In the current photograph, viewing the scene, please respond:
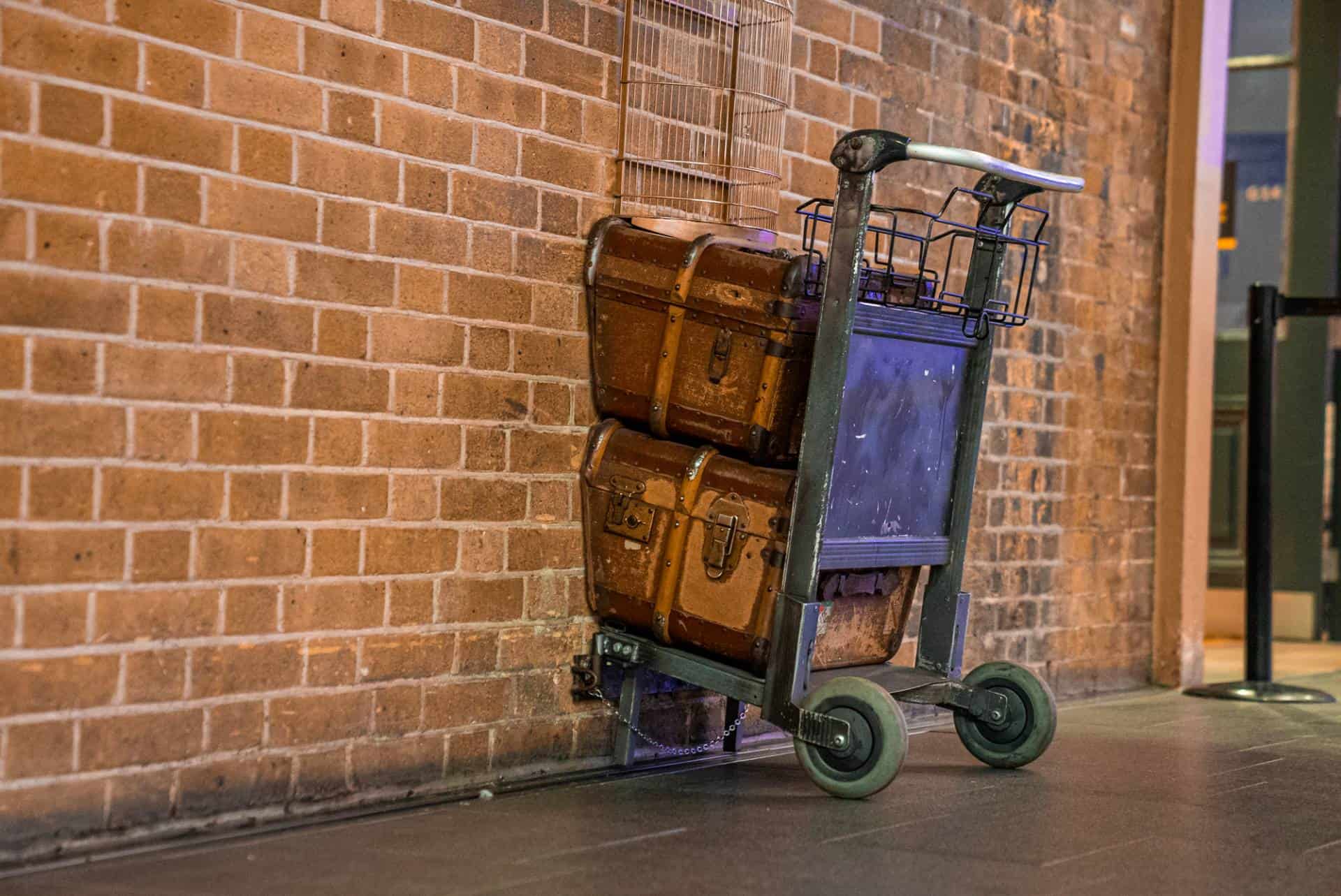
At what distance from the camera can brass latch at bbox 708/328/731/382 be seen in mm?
4348

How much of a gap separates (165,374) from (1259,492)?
15.7 ft

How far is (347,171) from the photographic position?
3.98 m

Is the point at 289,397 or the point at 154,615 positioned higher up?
the point at 289,397

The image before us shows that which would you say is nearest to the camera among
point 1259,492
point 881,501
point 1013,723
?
point 881,501

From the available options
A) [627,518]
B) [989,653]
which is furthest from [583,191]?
[989,653]

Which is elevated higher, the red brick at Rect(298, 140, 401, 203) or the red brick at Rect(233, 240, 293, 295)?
the red brick at Rect(298, 140, 401, 203)

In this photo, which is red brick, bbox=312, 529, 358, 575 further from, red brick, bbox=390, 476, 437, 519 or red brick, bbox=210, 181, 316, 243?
red brick, bbox=210, 181, 316, 243

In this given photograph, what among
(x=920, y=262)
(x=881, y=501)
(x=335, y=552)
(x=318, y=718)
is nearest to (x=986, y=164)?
(x=920, y=262)

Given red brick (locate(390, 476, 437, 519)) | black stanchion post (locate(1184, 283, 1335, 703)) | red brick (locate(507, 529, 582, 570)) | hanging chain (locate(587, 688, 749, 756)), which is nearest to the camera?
red brick (locate(390, 476, 437, 519))

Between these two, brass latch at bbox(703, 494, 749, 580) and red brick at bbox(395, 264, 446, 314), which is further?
brass latch at bbox(703, 494, 749, 580)

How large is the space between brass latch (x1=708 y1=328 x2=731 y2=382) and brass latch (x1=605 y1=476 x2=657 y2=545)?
Answer: 347 mm

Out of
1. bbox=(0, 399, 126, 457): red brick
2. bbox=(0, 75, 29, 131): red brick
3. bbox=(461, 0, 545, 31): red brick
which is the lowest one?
bbox=(0, 399, 126, 457): red brick

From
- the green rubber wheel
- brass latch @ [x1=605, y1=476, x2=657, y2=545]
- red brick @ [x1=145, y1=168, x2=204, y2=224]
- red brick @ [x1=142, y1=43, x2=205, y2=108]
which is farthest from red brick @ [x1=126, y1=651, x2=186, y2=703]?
the green rubber wheel

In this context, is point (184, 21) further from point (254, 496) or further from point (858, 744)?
point (858, 744)
